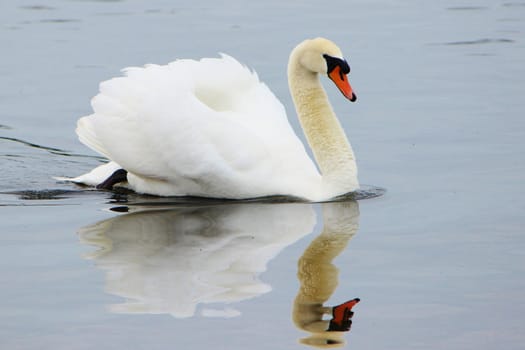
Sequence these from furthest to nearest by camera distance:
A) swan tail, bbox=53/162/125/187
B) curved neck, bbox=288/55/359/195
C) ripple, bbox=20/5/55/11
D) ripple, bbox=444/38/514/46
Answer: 1. ripple, bbox=20/5/55/11
2. ripple, bbox=444/38/514/46
3. swan tail, bbox=53/162/125/187
4. curved neck, bbox=288/55/359/195

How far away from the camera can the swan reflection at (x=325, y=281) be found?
21.7ft

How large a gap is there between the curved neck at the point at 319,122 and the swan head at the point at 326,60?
13 centimetres

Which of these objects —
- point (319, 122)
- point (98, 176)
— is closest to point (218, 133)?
point (319, 122)

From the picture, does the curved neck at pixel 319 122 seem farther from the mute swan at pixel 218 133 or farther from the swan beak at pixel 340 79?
the swan beak at pixel 340 79

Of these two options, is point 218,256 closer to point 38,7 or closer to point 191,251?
point 191,251

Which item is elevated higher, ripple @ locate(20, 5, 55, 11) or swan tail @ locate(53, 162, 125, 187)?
ripple @ locate(20, 5, 55, 11)

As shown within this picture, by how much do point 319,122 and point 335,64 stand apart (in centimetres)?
53

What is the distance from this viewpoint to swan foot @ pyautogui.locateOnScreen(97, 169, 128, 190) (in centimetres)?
1027

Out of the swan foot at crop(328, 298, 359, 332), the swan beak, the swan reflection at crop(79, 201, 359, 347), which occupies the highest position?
the swan beak

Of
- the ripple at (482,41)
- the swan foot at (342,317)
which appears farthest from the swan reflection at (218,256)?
the ripple at (482,41)

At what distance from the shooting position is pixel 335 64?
9906mm

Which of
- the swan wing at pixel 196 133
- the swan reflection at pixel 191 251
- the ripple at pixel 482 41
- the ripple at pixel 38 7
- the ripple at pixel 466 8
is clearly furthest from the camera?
the ripple at pixel 38 7

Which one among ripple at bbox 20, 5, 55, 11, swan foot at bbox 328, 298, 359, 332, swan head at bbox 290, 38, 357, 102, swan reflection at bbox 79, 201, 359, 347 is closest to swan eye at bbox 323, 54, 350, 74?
swan head at bbox 290, 38, 357, 102

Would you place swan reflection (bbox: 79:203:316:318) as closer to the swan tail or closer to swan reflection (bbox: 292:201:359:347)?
swan reflection (bbox: 292:201:359:347)
